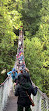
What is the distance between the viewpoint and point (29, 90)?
2.22m

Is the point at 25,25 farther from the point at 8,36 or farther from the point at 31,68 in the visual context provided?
the point at 8,36

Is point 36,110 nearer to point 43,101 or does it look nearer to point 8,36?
point 43,101

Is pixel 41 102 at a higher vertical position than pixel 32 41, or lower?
higher

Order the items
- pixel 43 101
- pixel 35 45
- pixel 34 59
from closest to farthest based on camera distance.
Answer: pixel 43 101 → pixel 34 59 → pixel 35 45

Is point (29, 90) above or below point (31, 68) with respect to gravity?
above

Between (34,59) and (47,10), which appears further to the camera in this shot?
(47,10)

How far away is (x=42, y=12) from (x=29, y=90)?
1638cm

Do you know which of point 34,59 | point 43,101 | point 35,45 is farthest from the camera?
point 35,45

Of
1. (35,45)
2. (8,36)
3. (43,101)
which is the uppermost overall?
(8,36)

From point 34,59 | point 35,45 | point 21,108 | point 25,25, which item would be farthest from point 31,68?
point 21,108

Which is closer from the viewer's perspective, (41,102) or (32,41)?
(41,102)

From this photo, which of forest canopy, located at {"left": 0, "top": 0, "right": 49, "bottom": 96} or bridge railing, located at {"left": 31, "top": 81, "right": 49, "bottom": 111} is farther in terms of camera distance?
forest canopy, located at {"left": 0, "top": 0, "right": 49, "bottom": 96}

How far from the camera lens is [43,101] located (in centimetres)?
269

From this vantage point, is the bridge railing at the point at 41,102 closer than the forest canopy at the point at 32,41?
Yes
